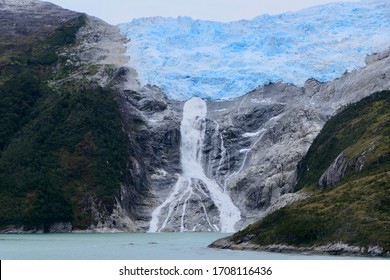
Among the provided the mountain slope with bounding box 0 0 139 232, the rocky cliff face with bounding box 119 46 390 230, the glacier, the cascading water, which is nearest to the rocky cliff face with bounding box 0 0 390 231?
the rocky cliff face with bounding box 119 46 390 230

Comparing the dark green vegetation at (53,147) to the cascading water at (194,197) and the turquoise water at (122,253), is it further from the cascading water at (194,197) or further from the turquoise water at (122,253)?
the turquoise water at (122,253)

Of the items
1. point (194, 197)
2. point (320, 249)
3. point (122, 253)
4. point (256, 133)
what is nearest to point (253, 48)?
point (256, 133)

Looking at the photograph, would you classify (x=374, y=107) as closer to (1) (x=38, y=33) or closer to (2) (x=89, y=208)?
(2) (x=89, y=208)

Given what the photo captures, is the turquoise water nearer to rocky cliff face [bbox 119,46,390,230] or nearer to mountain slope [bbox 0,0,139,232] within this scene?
mountain slope [bbox 0,0,139,232]

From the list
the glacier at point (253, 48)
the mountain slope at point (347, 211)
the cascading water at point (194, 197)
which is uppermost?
the glacier at point (253, 48)

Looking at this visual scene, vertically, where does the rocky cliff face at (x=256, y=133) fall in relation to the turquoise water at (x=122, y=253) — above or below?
above

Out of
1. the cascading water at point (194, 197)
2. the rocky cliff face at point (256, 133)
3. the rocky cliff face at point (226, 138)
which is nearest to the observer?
the cascading water at point (194, 197)

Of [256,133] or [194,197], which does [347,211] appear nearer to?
[194,197]

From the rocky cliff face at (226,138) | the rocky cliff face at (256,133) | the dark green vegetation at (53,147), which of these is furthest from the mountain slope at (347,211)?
the dark green vegetation at (53,147)
